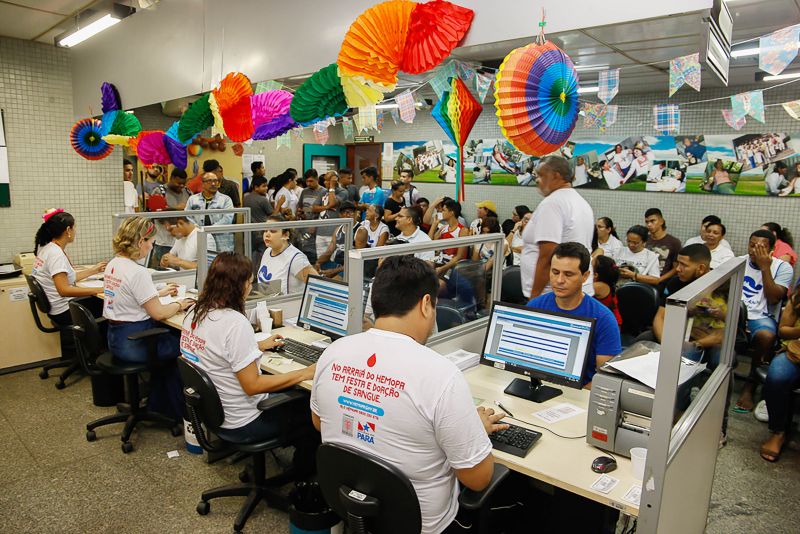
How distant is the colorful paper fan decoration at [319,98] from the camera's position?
3.11 metres

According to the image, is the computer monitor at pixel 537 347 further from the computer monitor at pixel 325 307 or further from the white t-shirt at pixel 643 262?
the white t-shirt at pixel 643 262

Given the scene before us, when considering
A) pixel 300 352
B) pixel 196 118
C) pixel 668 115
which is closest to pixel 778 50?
pixel 668 115

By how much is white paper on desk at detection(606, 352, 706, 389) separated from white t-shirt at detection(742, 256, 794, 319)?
9.71ft

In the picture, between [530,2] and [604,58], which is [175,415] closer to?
[530,2]

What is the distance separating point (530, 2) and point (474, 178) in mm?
6137

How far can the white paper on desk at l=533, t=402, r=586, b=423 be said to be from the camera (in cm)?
213

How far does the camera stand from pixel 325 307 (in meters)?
3.11

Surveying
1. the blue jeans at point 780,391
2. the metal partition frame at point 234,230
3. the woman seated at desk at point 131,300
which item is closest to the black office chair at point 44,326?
the woman seated at desk at point 131,300

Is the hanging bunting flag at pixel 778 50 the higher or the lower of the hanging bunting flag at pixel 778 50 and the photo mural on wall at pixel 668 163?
the higher

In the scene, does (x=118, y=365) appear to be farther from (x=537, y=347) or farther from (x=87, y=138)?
(x=87, y=138)

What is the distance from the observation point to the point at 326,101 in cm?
321

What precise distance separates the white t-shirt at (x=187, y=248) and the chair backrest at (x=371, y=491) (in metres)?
3.32

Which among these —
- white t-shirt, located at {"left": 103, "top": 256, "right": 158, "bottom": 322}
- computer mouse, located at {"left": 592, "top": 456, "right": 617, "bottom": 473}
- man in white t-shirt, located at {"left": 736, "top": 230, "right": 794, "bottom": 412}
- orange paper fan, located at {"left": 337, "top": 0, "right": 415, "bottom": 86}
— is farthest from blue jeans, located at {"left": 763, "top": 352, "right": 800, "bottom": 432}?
white t-shirt, located at {"left": 103, "top": 256, "right": 158, "bottom": 322}

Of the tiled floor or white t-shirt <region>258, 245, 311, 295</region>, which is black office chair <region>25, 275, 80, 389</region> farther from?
white t-shirt <region>258, 245, 311, 295</region>
